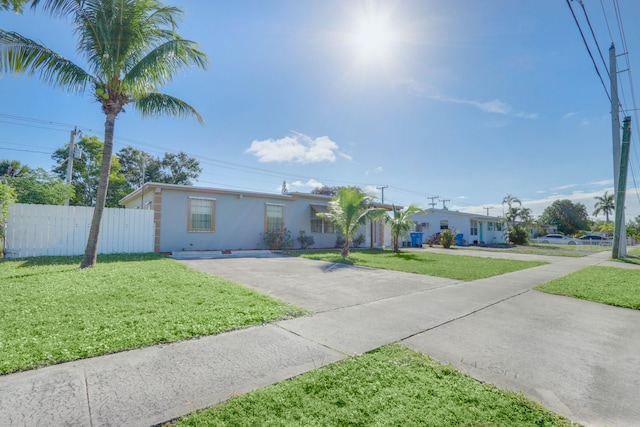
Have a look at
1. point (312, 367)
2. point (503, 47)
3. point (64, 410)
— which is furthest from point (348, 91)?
point (64, 410)

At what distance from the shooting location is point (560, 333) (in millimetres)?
4020

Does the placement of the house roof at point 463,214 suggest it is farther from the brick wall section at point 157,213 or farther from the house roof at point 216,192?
the brick wall section at point 157,213

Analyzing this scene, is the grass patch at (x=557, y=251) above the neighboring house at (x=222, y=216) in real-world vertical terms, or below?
below

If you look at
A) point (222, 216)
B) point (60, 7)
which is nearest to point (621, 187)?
point (222, 216)

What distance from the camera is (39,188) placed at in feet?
45.0

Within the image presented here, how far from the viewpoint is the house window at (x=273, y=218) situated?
1600 centimetres

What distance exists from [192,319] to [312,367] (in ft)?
6.73

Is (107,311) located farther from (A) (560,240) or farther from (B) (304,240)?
(A) (560,240)

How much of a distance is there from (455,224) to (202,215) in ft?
87.3

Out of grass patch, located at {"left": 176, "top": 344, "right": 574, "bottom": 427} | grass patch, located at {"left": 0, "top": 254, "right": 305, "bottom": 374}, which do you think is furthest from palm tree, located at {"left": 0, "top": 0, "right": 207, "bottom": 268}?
grass patch, located at {"left": 176, "top": 344, "right": 574, "bottom": 427}

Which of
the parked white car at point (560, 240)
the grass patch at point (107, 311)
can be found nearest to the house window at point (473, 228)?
the parked white car at point (560, 240)

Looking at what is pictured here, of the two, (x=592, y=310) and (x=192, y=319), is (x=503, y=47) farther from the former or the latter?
(x=192, y=319)

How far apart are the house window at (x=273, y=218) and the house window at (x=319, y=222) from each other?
7.18ft

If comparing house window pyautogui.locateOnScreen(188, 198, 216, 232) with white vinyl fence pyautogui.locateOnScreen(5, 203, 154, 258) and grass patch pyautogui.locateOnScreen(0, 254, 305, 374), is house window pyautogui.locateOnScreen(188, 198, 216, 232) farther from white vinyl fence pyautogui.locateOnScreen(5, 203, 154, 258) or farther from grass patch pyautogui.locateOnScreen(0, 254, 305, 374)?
grass patch pyautogui.locateOnScreen(0, 254, 305, 374)
